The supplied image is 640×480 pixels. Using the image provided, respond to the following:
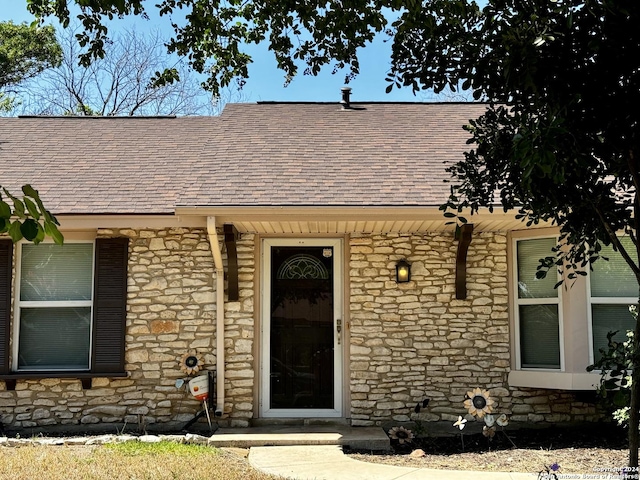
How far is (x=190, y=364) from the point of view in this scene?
7.56 metres

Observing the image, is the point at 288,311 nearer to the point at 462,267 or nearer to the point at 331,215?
the point at 331,215

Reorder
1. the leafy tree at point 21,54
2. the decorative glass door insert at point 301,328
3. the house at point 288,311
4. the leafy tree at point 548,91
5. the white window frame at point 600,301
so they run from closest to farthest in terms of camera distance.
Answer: the leafy tree at point 548,91 < the white window frame at point 600,301 < the house at point 288,311 < the decorative glass door insert at point 301,328 < the leafy tree at point 21,54

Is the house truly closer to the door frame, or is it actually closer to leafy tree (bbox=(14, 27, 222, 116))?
the door frame

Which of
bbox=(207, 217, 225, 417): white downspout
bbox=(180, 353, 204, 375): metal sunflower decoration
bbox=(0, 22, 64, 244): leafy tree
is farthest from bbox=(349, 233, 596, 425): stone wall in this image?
bbox=(0, 22, 64, 244): leafy tree

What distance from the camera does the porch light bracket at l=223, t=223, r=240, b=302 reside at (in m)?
7.43

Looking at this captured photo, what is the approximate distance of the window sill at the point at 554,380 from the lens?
7.13 meters

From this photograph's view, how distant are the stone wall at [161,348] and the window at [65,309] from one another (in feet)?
0.50

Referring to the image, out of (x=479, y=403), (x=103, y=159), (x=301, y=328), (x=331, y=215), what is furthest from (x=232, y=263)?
(x=479, y=403)

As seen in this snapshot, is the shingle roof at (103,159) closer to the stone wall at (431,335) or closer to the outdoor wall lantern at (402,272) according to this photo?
the stone wall at (431,335)

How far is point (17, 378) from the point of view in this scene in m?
7.48

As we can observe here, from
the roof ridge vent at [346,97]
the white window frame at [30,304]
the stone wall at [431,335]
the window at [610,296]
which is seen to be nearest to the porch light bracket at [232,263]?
the stone wall at [431,335]

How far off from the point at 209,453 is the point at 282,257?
8.80 ft

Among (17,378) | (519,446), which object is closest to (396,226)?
(519,446)

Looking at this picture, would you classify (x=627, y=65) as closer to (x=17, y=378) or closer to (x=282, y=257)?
(x=282, y=257)
